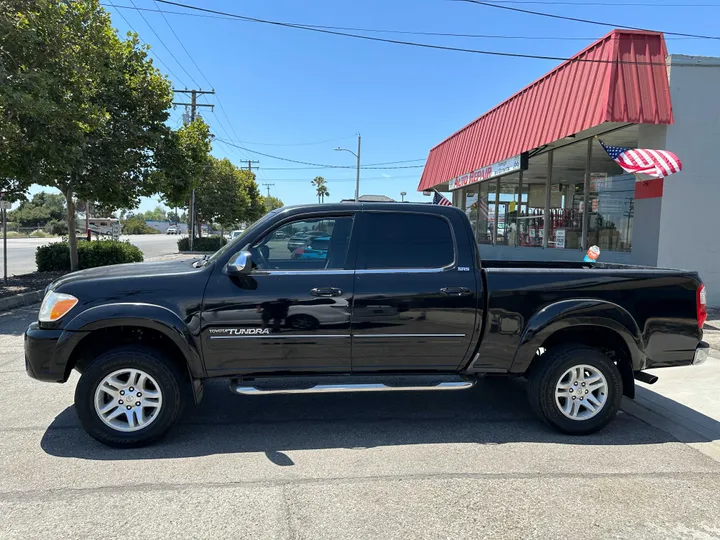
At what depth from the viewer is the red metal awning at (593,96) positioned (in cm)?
957

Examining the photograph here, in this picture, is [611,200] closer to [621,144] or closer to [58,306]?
[621,144]

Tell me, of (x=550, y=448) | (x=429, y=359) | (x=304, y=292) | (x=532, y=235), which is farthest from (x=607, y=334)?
(x=532, y=235)

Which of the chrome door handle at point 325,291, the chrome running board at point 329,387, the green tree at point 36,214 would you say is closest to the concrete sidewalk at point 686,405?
the chrome running board at point 329,387

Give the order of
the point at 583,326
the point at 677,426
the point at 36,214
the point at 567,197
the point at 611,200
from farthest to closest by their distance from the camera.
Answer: the point at 36,214, the point at 567,197, the point at 611,200, the point at 677,426, the point at 583,326

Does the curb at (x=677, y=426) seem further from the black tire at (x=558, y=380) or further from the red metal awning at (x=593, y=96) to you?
the red metal awning at (x=593, y=96)

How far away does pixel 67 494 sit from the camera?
3273 millimetres

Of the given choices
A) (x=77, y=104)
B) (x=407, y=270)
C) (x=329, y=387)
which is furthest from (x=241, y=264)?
(x=77, y=104)

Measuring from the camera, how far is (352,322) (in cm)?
406

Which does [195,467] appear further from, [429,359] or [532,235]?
[532,235]

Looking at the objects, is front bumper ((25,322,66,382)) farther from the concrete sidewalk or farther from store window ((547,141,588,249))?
store window ((547,141,588,249))

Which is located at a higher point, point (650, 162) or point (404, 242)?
point (650, 162)

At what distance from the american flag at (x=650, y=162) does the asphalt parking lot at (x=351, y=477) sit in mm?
6005

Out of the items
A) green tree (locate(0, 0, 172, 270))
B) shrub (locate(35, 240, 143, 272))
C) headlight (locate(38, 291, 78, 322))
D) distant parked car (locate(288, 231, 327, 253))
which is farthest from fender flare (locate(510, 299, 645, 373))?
shrub (locate(35, 240, 143, 272))

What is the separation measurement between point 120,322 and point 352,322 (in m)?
1.75
